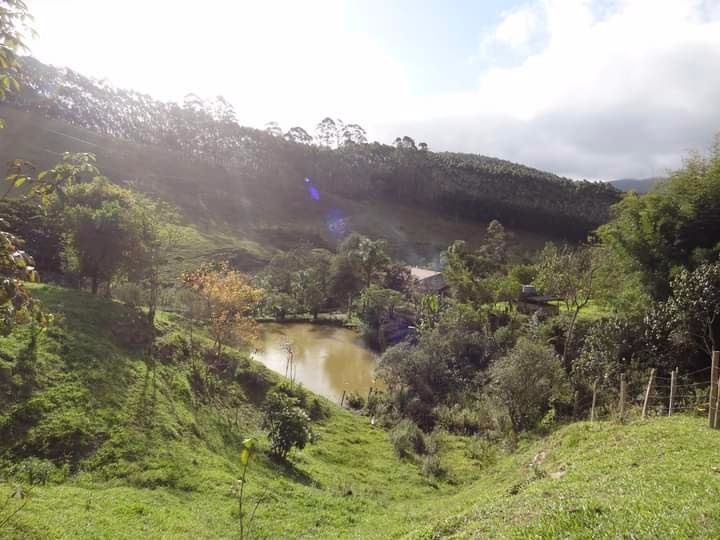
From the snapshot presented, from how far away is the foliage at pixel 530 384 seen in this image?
17.2 m

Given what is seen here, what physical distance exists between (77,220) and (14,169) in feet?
61.8

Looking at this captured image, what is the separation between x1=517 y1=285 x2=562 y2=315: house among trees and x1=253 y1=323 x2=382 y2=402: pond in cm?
1168

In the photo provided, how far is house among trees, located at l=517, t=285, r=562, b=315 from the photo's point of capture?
105ft

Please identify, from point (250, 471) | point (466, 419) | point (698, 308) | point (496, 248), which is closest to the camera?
point (250, 471)

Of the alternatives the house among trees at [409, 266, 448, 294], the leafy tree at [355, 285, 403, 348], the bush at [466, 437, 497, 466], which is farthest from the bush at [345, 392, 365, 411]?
the house among trees at [409, 266, 448, 294]

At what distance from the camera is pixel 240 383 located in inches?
773

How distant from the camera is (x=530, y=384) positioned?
17.2 m

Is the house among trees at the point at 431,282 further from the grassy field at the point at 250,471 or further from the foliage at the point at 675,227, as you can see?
the grassy field at the point at 250,471

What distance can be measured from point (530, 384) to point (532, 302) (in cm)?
1807

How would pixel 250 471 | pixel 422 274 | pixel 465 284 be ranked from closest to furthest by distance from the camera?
pixel 250 471
pixel 465 284
pixel 422 274

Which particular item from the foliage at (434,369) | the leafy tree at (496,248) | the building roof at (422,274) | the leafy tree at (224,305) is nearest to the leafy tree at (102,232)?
the leafy tree at (224,305)

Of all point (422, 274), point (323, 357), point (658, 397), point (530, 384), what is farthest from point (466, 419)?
point (422, 274)

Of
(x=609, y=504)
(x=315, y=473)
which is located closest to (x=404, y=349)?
(x=315, y=473)

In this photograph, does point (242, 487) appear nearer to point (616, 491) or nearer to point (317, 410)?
point (616, 491)
